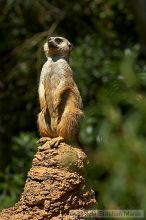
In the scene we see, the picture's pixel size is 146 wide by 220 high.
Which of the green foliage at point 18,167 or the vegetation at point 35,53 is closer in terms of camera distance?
the green foliage at point 18,167

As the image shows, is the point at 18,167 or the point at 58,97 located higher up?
the point at 18,167

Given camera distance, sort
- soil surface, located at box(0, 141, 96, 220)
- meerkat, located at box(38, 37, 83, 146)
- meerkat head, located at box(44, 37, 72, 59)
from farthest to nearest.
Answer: meerkat head, located at box(44, 37, 72, 59)
meerkat, located at box(38, 37, 83, 146)
soil surface, located at box(0, 141, 96, 220)

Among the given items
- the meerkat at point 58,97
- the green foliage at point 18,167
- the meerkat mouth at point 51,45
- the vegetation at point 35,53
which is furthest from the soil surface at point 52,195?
the green foliage at point 18,167

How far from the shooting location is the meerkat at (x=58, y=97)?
5336mm

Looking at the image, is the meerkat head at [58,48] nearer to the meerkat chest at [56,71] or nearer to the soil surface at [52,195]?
the meerkat chest at [56,71]

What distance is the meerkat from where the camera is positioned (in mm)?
5336

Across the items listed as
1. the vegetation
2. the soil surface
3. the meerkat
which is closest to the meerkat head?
the meerkat

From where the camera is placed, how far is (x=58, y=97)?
215 inches

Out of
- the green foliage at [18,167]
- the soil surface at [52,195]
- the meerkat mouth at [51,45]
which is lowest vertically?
the soil surface at [52,195]

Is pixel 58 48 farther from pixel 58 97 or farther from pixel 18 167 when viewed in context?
pixel 18 167

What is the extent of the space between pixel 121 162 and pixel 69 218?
8.53 ft

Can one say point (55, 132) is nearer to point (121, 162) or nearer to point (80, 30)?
point (121, 162)

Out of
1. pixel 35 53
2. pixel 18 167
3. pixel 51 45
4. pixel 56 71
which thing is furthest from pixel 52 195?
pixel 35 53

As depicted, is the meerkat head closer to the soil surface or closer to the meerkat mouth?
the meerkat mouth
